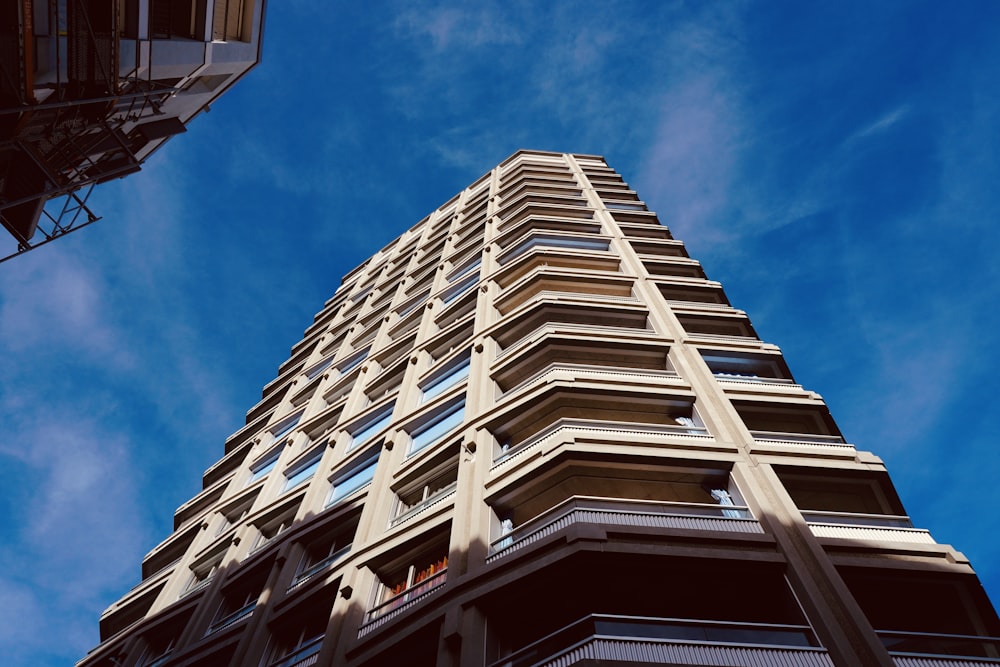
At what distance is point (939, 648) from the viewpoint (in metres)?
12.9

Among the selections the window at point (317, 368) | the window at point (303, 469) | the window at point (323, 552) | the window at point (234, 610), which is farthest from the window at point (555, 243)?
the window at point (234, 610)

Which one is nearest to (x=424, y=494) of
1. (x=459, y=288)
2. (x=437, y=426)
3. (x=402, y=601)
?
(x=437, y=426)

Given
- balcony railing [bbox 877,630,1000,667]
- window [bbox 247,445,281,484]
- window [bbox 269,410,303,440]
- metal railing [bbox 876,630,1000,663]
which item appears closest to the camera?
balcony railing [bbox 877,630,1000,667]

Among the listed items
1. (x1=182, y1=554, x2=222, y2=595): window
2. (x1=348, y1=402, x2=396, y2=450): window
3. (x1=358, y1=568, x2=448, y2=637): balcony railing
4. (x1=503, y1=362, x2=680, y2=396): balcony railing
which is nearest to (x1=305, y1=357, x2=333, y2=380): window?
(x1=348, y1=402, x2=396, y2=450): window

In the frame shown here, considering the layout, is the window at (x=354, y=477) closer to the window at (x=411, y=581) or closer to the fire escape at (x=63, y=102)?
the window at (x=411, y=581)

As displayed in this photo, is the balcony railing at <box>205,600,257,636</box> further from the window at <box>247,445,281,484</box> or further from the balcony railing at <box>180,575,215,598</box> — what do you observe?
the window at <box>247,445,281,484</box>

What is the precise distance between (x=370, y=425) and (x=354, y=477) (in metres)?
3.16

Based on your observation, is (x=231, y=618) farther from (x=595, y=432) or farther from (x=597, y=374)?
(x=597, y=374)

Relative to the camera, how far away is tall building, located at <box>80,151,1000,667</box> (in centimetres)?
1315

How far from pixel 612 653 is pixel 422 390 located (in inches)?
611

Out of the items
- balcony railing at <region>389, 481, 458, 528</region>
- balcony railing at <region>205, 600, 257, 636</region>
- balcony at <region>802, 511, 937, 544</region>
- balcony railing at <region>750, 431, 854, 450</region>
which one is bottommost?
balcony at <region>802, 511, 937, 544</region>

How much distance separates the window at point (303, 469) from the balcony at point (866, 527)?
17.6 m

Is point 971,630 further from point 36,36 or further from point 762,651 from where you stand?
point 36,36

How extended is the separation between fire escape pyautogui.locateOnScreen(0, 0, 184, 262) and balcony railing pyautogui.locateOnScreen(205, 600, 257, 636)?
11.1 meters
